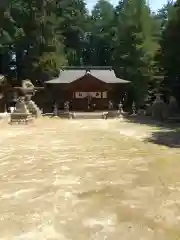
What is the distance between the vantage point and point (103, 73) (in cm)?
3203

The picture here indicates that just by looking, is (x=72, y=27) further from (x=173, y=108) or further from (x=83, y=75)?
(x=173, y=108)

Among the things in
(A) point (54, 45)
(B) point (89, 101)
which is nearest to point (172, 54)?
(B) point (89, 101)

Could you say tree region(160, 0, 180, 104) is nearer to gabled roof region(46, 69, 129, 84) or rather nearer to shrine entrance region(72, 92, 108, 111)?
gabled roof region(46, 69, 129, 84)

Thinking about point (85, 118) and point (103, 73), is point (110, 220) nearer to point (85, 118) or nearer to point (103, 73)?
point (85, 118)

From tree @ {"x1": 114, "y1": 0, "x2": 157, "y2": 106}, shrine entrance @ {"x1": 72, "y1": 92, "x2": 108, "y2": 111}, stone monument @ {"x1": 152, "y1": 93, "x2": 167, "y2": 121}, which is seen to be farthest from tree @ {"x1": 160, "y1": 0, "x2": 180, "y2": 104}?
shrine entrance @ {"x1": 72, "y1": 92, "x2": 108, "y2": 111}

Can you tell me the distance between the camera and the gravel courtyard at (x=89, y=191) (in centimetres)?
554

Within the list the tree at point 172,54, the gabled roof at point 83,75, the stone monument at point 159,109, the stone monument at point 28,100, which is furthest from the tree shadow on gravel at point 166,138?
the gabled roof at point 83,75

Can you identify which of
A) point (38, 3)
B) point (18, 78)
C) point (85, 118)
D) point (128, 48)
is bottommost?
point (85, 118)

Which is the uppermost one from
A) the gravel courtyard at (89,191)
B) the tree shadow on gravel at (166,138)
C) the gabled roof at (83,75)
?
the gabled roof at (83,75)

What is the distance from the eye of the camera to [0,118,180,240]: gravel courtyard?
5.54 metres

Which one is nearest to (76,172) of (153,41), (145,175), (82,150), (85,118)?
(145,175)

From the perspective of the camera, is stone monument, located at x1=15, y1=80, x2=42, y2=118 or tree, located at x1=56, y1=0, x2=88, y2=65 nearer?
stone monument, located at x1=15, y1=80, x2=42, y2=118

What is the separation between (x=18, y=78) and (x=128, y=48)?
1100cm

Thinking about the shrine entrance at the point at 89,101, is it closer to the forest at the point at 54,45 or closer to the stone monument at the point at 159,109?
the forest at the point at 54,45
